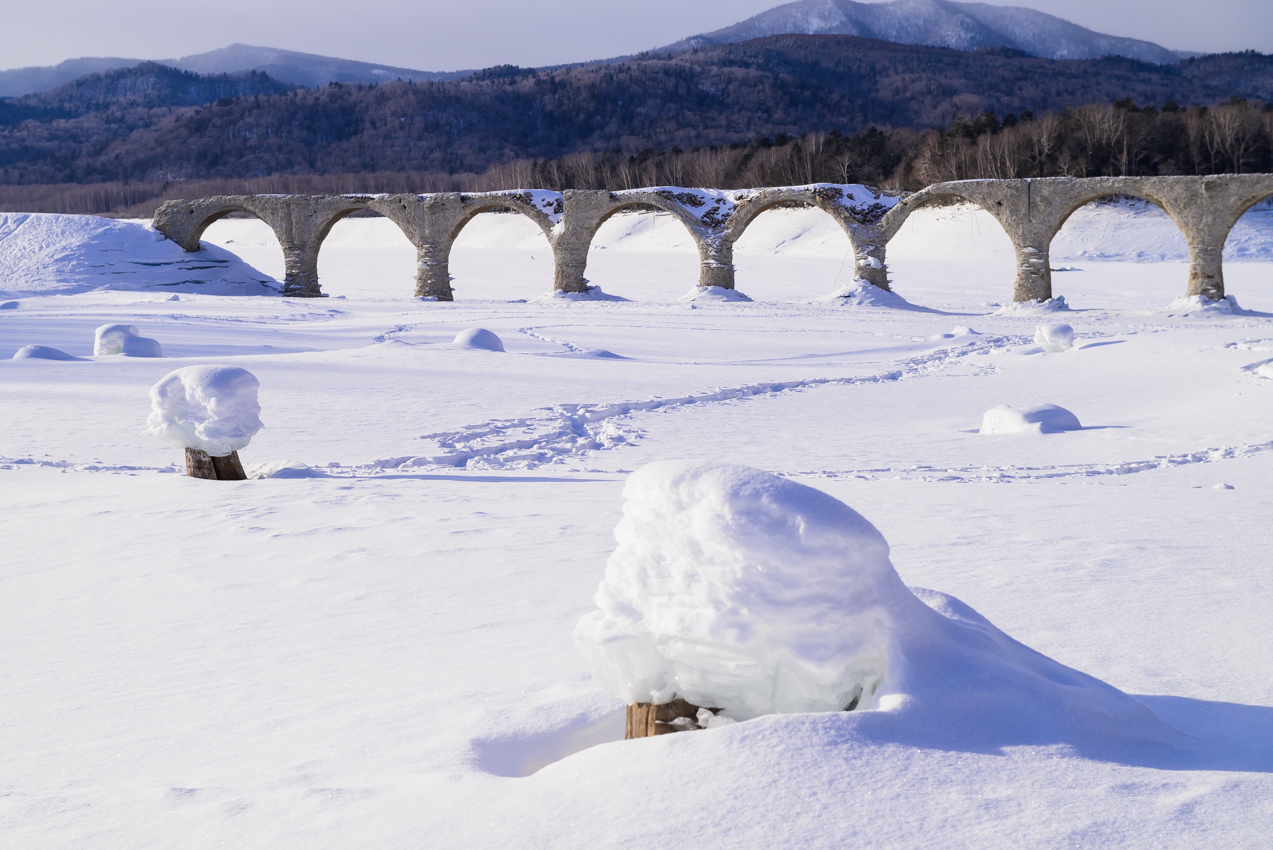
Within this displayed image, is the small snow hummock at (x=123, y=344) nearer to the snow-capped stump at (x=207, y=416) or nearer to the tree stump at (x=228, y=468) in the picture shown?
the snow-capped stump at (x=207, y=416)

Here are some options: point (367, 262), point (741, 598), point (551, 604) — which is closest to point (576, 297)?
point (551, 604)

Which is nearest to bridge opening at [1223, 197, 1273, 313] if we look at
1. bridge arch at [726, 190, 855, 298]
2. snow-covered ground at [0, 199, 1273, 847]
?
bridge arch at [726, 190, 855, 298]

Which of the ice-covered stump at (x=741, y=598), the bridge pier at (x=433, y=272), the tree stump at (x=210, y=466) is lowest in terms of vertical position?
the tree stump at (x=210, y=466)

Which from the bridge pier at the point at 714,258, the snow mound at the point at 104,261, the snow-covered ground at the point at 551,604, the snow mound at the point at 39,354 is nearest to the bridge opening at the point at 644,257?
the bridge pier at the point at 714,258

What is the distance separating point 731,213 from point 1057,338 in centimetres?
1211

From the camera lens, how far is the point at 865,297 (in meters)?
23.1

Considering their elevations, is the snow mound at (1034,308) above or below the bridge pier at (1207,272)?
below

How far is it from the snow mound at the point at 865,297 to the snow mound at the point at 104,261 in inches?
602

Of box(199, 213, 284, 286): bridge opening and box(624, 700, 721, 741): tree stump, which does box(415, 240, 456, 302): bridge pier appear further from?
box(624, 700, 721, 741): tree stump

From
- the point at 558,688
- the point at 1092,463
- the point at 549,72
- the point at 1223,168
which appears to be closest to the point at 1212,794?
the point at 558,688

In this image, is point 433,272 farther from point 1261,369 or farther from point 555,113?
point 555,113

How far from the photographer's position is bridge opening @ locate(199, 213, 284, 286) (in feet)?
148

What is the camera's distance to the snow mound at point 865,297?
2300cm

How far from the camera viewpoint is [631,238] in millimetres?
46688
